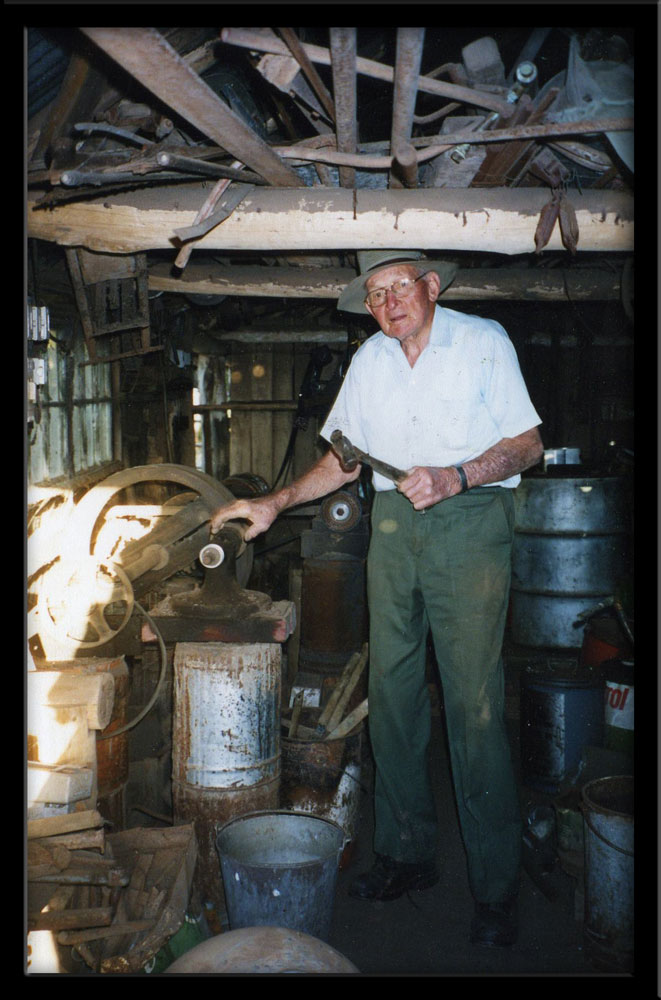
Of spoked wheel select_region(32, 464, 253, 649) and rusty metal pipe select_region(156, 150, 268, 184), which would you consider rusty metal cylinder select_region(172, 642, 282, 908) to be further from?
rusty metal pipe select_region(156, 150, 268, 184)

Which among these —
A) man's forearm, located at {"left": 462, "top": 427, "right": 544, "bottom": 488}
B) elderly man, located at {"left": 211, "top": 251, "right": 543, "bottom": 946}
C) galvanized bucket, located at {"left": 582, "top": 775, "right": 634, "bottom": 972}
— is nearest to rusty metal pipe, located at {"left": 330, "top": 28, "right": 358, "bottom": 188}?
elderly man, located at {"left": 211, "top": 251, "right": 543, "bottom": 946}

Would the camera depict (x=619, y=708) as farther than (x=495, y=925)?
Yes

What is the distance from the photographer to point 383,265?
3.17 m

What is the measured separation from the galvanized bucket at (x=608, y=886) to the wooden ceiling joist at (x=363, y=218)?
232 centimetres

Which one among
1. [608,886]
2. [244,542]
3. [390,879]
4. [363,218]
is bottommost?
[390,879]

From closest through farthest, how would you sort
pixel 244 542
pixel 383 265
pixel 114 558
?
1. pixel 383 265
2. pixel 244 542
3. pixel 114 558

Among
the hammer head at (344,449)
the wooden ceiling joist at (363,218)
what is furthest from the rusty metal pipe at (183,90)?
the hammer head at (344,449)

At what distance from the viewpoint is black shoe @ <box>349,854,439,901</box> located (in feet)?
10.8

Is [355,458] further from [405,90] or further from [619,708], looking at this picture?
[619,708]

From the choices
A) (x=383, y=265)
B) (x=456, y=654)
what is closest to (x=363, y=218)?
(x=383, y=265)

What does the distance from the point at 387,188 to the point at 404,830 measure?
9.21 feet

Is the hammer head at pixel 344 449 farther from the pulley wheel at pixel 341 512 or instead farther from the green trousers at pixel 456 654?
the pulley wheel at pixel 341 512

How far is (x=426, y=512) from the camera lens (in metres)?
3.06

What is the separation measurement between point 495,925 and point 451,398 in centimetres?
212
